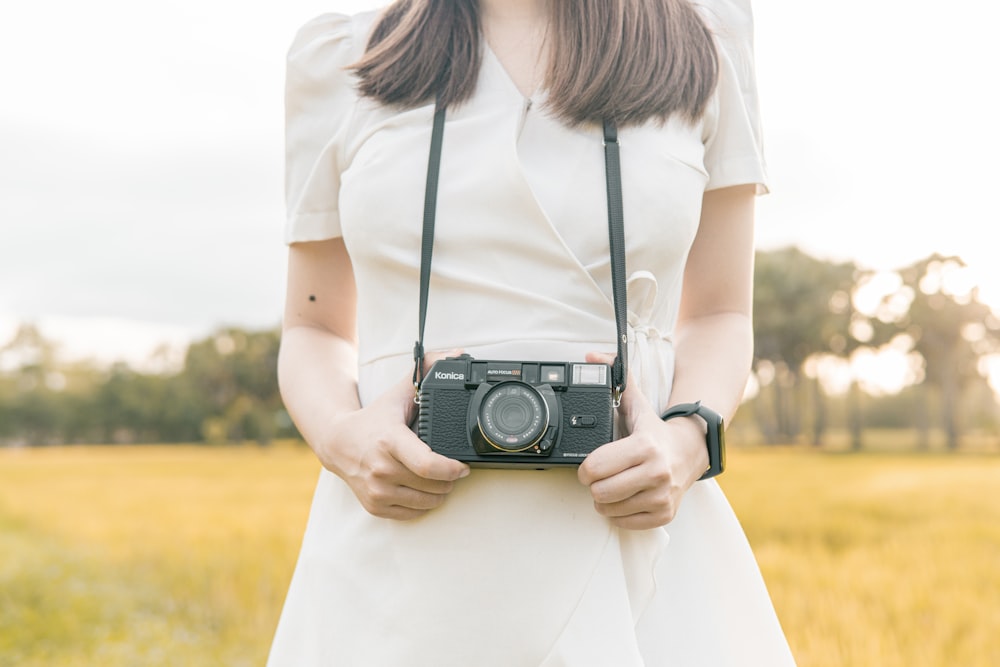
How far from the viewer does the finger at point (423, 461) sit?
1.03 meters

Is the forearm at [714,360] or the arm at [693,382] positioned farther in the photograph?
the forearm at [714,360]

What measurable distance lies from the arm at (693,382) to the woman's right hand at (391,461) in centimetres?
18

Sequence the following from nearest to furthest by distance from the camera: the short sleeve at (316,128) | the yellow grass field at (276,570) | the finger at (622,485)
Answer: the finger at (622,485) → the short sleeve at (316,128) → the yellow grass field at (276,570)

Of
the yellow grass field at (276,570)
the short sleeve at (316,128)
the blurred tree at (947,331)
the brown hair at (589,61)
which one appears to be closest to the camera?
the brown hair at (589,61)

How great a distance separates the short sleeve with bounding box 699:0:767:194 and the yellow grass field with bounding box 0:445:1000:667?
115 inches

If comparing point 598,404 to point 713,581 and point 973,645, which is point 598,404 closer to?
point 713,581

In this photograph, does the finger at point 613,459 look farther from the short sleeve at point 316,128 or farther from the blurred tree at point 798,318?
the blurred tree at point 798,318

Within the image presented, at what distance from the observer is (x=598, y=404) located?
108 centimetres

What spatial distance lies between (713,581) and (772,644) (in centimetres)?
12

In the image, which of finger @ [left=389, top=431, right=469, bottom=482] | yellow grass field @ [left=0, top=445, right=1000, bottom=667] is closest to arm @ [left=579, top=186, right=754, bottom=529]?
finger @ [left=389, top=431, right=469, bottom=482]

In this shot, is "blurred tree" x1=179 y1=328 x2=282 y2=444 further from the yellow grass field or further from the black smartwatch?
the black smartwatch

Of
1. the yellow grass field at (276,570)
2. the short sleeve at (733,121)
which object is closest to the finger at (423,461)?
the short sleeve at (733,121)

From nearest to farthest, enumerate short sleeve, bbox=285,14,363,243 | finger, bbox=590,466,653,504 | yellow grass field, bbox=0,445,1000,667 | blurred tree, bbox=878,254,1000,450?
finger, bbox=590,466,653,504 < short sleeve, bbox=285,14,363,243 < yellow grass field, bbox=0,445,1000,667 < blurred tree, bbox=878,254,1000,450

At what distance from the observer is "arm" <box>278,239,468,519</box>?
1.06 m
